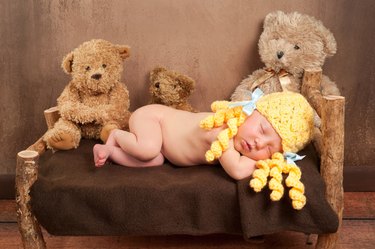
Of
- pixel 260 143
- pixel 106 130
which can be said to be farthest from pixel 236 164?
pixel 106 130

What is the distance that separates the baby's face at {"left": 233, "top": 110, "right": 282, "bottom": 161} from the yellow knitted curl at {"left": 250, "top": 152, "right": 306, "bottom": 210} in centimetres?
6

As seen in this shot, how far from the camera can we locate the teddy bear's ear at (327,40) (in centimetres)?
203

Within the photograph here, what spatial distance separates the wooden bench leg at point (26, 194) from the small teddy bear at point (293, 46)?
1044 mm

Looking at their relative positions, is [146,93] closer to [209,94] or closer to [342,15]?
[209,94]

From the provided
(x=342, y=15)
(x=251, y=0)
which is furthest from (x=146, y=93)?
(x=342, y=15)

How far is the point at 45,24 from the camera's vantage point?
7.16 ft

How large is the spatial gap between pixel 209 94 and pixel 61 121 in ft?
2.29

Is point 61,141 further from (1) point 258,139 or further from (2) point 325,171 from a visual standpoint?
(2) point 325,171

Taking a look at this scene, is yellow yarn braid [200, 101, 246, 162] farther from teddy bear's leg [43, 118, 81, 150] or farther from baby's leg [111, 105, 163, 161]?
teddy bear's leg [43, 118, 81, 150]

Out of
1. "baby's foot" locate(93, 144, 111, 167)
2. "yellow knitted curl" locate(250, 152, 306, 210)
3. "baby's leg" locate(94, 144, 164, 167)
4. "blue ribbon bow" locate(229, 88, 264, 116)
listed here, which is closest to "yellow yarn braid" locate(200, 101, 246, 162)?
"blue ribbon bow" locate(229, 88, 264, 116)

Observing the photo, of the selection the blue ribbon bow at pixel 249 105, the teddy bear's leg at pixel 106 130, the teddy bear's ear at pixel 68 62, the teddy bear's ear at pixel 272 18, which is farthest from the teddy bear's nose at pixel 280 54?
the teddy bear's ear at pixel 68 62

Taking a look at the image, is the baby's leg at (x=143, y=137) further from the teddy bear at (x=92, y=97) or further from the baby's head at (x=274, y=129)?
the baby's head at (x=274, y=129)

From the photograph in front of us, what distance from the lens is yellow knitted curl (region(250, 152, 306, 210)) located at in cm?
150

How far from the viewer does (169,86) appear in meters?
2.04
